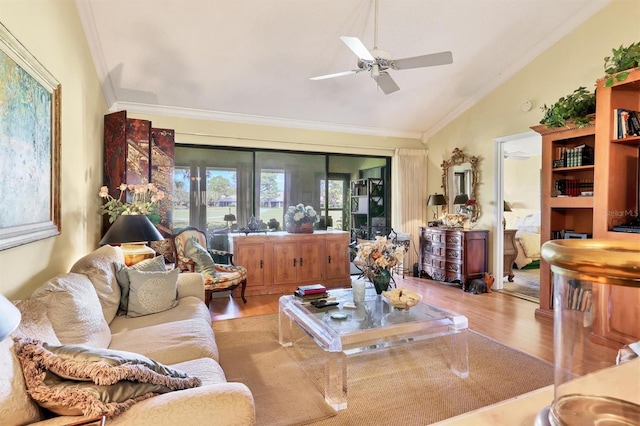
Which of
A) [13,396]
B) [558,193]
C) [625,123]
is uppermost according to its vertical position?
[625,123]

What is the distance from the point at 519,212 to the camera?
7.31 m

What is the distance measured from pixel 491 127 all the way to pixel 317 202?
2.93 meters

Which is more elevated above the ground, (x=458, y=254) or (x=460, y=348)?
(x=458, y=254)

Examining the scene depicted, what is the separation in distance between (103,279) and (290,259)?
280 centimetres

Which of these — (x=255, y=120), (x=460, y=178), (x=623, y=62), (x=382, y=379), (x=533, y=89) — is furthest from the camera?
(x=460, y=178)

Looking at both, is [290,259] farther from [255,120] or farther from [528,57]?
[528,57]

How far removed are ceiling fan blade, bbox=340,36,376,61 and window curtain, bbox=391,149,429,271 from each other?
3.32 meters

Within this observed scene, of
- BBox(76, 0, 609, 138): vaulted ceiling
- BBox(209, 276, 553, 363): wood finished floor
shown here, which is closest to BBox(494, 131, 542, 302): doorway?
BBox(209, 276, 553, 363): wood finished floor

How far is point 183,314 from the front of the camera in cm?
258

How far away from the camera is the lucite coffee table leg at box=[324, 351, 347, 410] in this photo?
7.07 feet

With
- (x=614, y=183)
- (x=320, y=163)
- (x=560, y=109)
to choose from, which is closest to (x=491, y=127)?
(x=560, y=109)

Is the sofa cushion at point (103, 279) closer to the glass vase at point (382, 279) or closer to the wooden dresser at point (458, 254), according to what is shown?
the glass vase at point (382, 279)

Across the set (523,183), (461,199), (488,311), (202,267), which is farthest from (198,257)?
(523,183)

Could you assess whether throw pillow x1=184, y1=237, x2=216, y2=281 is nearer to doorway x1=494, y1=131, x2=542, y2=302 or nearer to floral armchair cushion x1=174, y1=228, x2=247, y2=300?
floral armchair cushion x1=174, y1=228, x2=247, y2=300
